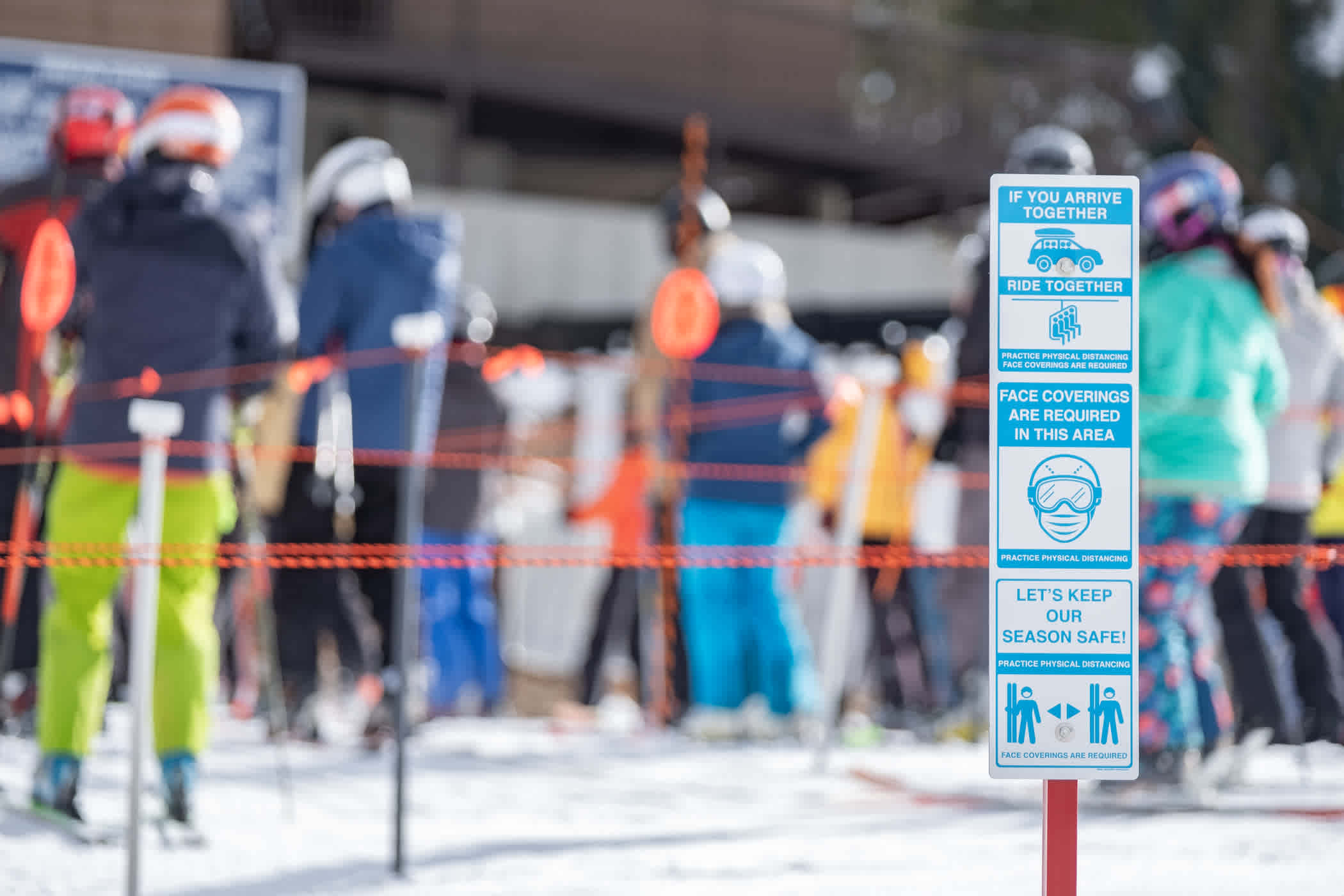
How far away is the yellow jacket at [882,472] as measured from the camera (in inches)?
271

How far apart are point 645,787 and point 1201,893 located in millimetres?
1892

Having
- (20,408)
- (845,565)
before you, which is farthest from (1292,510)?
(20,408)

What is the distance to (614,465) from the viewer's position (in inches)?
294

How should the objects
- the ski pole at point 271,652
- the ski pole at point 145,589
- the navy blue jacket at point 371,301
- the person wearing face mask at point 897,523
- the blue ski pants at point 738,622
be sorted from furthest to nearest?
the person wearing face mask at point 897,523 < the blue ski pants at point 738,622 < the navy blue jacket at point 371,301 < the ski pole at point 271,652 < the ski pole at point 145,589

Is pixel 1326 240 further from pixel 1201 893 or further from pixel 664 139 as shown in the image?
pixel 1201 893

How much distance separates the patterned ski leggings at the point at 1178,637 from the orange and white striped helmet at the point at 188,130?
8.79ft

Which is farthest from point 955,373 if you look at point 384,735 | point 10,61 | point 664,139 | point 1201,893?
point 664,139

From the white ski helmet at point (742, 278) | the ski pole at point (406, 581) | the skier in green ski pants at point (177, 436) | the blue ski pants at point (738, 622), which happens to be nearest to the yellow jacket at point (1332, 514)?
the blue ski pants at point (738, 622)

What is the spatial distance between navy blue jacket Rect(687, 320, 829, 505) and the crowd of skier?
0.03ft

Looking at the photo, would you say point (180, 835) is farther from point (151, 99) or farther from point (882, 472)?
point (151, 99)

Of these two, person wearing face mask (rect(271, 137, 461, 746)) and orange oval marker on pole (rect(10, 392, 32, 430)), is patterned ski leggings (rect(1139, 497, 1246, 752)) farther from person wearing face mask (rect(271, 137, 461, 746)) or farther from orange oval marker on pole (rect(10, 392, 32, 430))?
orange oval marker on pole (rect(10, 392, 32, 430))

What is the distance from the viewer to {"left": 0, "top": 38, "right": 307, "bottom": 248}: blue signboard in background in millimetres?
10797

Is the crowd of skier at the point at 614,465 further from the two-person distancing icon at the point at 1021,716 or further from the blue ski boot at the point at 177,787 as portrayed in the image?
the two-person distancing icon at the point at 1021,716

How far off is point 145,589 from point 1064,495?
1847mm
